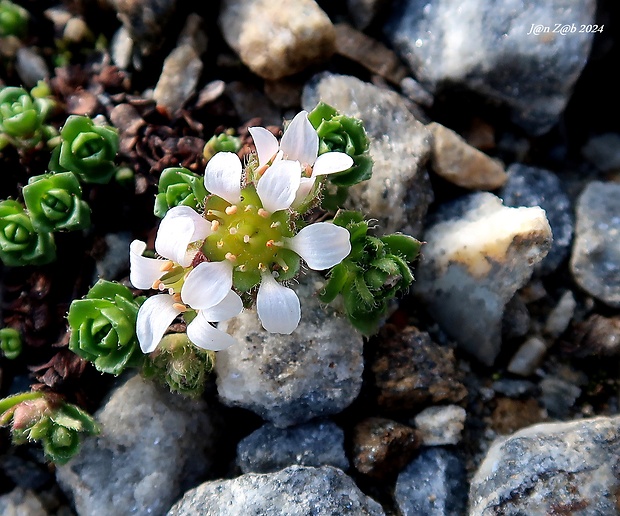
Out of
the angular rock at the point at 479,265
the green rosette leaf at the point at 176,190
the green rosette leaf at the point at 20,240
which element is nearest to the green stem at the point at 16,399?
the green rosette leaf at the point at 20,240

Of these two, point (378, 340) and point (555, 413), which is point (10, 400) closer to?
point (378, 340)

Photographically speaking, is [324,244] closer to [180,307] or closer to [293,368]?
[180,307]

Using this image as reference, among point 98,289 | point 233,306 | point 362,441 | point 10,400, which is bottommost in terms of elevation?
point 10,400

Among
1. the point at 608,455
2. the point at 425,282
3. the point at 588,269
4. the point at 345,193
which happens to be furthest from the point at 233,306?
the point at 588,269

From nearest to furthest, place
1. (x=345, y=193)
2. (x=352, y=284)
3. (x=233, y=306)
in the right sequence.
Result: 1. (x=233, y=306)
2. (x=352, y=284)
3. (x=345, y=193)

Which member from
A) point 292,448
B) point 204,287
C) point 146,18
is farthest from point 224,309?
point 146,18
